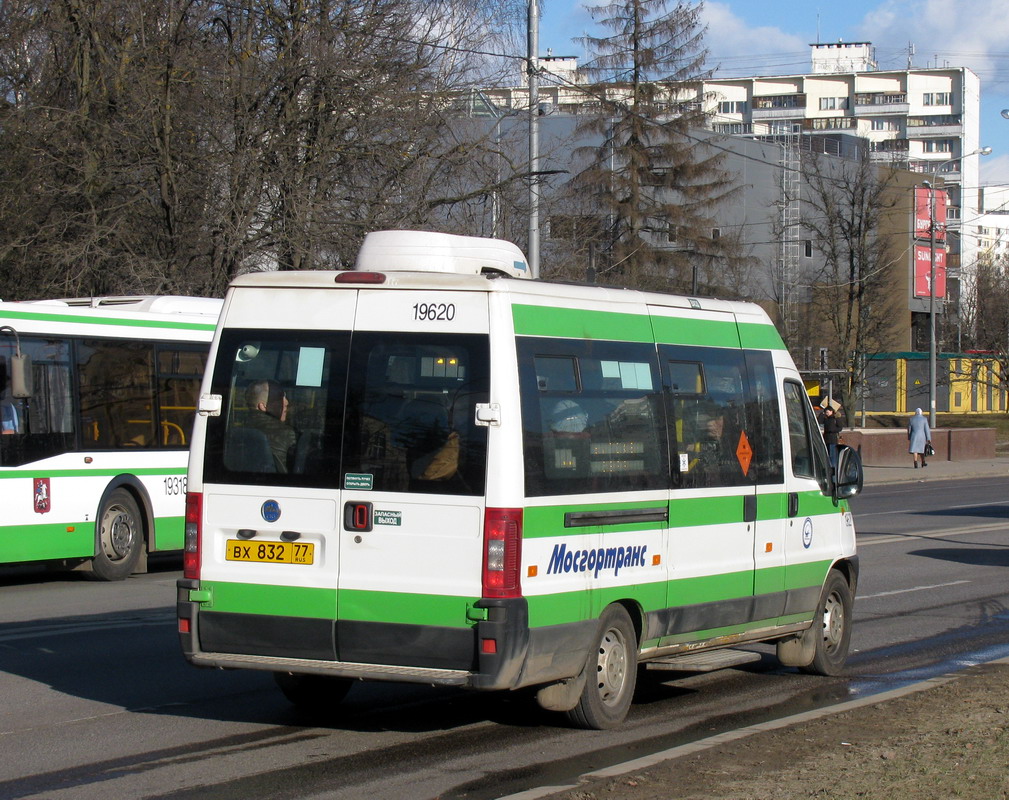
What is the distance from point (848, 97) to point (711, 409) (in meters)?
141

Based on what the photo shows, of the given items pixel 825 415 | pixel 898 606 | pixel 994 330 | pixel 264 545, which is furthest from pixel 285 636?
pixel 994 330

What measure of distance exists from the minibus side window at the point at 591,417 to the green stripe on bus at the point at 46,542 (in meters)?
8.56

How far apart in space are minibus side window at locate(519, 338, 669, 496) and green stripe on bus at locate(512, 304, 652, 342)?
49 mm

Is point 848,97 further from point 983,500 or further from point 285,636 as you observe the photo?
point 285,636

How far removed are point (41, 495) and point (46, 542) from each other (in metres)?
0.49

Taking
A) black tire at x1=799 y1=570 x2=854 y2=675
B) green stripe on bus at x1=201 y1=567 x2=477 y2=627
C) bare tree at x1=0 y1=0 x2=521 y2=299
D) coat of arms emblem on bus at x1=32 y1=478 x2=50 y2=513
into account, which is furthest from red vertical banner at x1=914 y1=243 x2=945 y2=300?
green stripe on bus at x1=201 y1=567 x2=477 y2=627

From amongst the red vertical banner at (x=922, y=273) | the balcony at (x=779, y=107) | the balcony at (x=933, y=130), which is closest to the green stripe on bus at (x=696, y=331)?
the red vertical banner at (x=922, y=273)

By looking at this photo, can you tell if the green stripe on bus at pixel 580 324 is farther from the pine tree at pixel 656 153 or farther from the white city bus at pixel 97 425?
the pine tree at pixel 656 153

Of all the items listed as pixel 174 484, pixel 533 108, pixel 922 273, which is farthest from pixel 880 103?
pixel 174 484

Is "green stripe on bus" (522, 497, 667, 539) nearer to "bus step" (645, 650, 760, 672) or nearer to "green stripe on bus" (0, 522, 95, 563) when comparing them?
"bus step" (645, 650, 760, 672)

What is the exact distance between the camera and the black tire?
9.58m

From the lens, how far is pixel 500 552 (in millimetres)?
6703

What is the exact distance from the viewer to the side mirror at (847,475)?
9539mm

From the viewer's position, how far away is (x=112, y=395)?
50.4 ft
